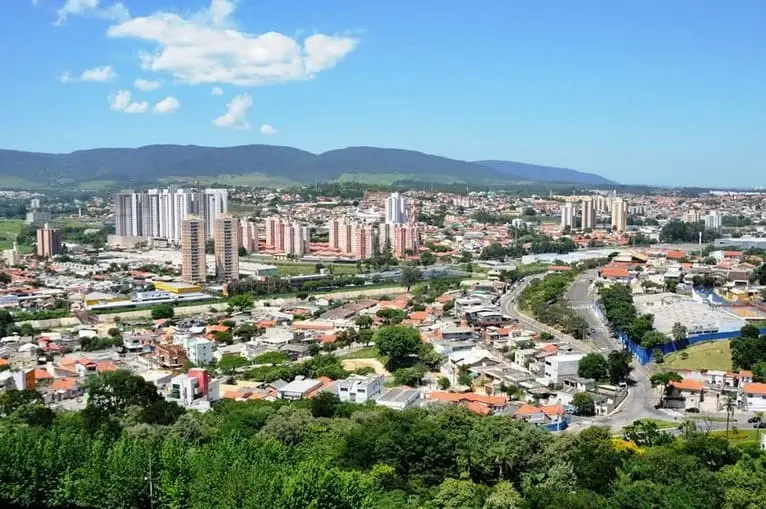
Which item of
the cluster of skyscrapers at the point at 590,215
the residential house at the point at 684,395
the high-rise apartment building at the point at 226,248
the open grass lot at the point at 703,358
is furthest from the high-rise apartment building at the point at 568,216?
the residential house at the point at 684,395

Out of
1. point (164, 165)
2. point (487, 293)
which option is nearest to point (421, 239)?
point (487, 293)

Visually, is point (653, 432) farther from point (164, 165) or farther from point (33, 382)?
point (164, 165)

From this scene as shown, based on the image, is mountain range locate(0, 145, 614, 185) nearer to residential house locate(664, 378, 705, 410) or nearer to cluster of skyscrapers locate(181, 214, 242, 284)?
cluster of skyscrapers locate(181, 214, 242, 284)

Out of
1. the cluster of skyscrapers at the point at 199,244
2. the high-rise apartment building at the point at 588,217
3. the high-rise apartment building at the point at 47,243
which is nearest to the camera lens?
the cluster of skyscrapers at the point at 199,244

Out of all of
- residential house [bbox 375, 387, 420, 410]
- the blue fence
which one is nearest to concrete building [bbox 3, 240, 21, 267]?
residential house [bbox 375, 387, 420, 410]

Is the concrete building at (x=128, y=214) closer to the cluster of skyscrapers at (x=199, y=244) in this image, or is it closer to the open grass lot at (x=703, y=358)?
the cluster of skyscrapers at (x=199, y=244)

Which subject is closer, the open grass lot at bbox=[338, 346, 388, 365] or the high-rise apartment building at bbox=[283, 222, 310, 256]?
the open grass lot at bbox=[338, 346, 388, 365]
